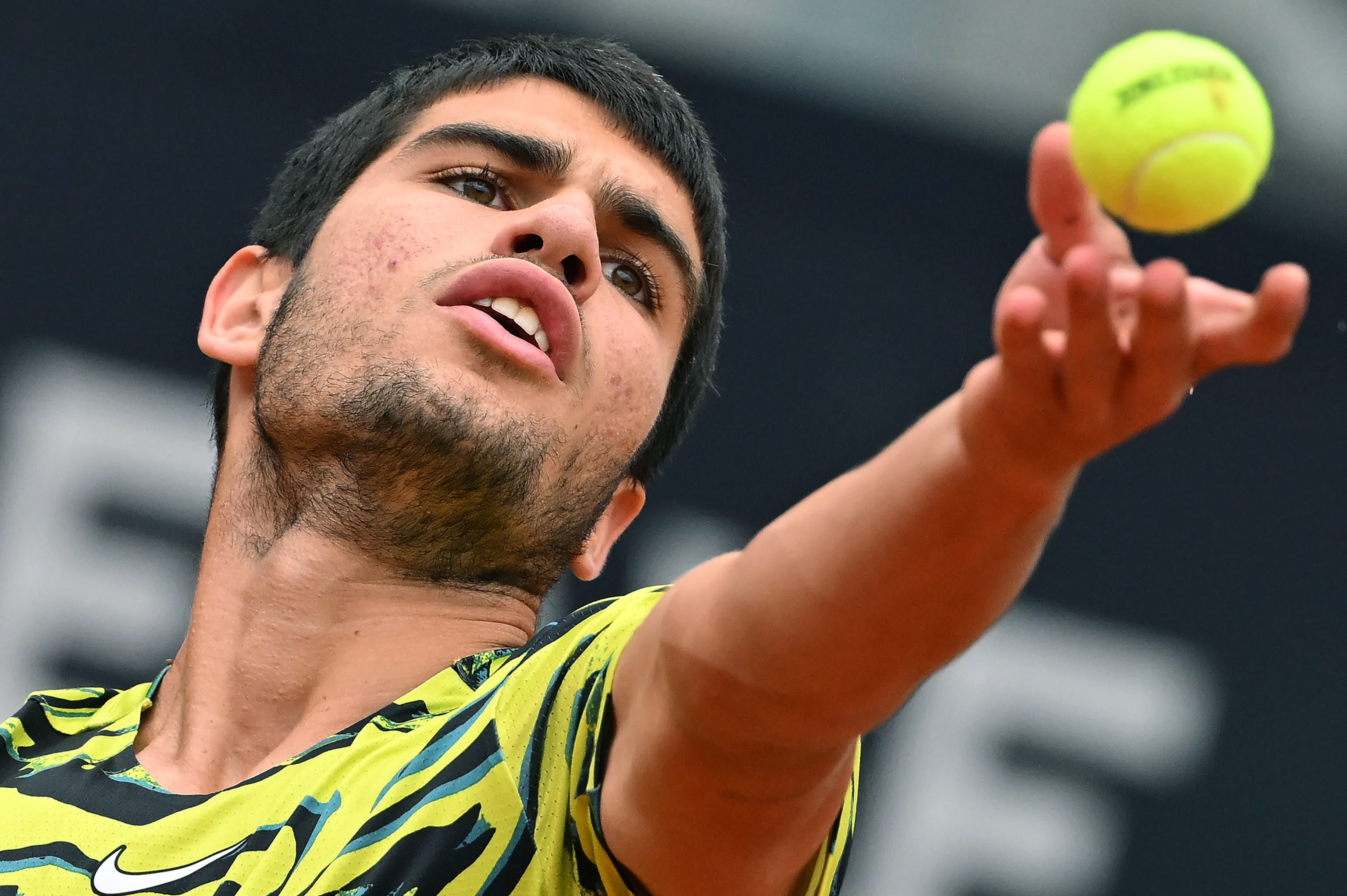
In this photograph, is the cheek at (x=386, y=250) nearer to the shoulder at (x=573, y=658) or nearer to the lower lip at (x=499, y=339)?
the lower lip at (x=499, y=339)

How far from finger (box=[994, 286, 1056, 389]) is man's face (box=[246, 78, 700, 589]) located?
1.02m

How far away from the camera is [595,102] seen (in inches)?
95.4

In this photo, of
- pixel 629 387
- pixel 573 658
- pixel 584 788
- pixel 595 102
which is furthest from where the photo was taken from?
pixel 595 102

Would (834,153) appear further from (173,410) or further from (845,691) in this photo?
(845,691)

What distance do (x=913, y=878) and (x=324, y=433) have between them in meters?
2.01

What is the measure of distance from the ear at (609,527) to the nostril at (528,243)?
1.53 ft

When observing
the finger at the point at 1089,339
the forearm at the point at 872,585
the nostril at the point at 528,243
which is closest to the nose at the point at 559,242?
the nostril at the point at 528,243

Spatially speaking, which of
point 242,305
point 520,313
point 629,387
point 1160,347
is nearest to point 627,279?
point 629,387

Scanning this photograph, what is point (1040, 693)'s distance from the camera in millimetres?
3543

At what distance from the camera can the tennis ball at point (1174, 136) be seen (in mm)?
1187

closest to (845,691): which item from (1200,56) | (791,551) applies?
(791,551)

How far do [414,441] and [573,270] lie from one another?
33cm

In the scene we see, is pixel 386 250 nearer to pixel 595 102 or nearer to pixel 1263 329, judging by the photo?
pixel 595 102

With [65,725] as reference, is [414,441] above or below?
above
